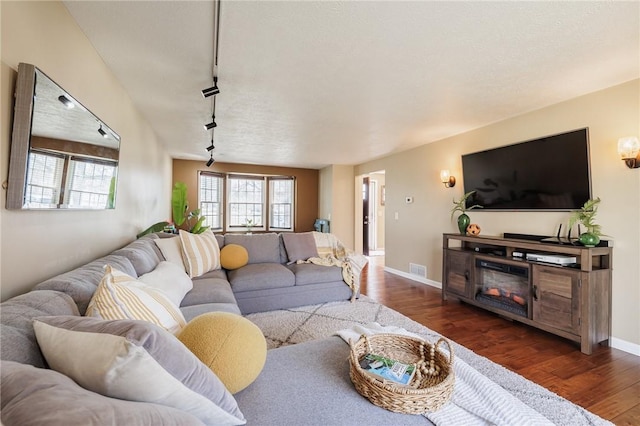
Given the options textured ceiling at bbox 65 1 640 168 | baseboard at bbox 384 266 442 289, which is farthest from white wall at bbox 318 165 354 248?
textured ceiling at bbox 65 1 640 168

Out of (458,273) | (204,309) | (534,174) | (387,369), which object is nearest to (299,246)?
(204,309)

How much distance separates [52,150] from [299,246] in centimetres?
268

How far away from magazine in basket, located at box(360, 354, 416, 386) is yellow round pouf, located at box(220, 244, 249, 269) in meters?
2.41

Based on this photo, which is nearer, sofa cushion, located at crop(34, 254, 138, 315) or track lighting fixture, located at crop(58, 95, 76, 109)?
sofa cushion, located at crop(34, 254, 138, 315)

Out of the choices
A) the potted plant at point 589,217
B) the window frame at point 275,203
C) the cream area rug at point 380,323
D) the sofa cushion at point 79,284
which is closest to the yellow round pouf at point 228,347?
the sofa cushion at point 79,284

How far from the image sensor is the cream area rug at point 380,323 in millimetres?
1698

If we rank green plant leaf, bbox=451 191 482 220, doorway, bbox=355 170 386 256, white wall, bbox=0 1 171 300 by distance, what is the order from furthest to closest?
1. doorway, bbox=355 170 386 256
2. green plant leaf, bbox=451 191 482 220
3. white wall, bbox=0 1 171 300

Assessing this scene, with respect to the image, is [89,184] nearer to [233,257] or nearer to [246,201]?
[233,257]

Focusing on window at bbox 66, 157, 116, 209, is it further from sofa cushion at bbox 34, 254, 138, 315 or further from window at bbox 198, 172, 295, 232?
window at bbox 198, 172, 295, 232

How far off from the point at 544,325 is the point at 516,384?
1.09 metres

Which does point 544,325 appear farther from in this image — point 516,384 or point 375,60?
point 375,60

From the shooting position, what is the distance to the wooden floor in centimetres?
182

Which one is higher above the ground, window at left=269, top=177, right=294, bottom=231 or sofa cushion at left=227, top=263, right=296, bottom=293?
window at left=269, top=177, right=294, bottom=231

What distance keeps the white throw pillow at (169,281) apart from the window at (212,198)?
16.1 ft
